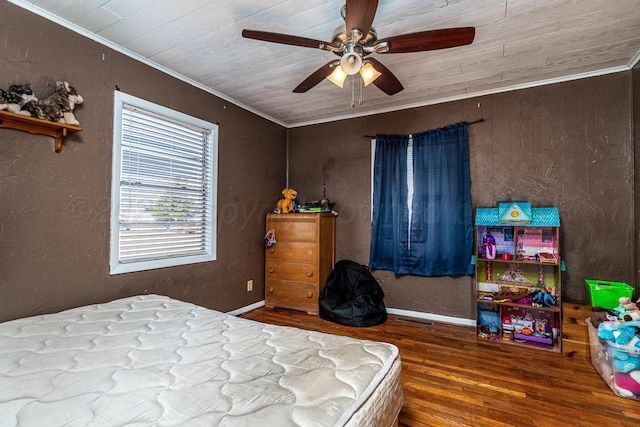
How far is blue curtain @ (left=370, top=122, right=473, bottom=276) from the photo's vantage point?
3223mm

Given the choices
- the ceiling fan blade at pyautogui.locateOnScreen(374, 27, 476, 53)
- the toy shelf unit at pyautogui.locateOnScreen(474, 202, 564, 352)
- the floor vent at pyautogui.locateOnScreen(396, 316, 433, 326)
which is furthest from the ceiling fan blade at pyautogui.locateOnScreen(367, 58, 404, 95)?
the floor vent at pyautogui.locateOnScreen(396, 316, 433, 326)

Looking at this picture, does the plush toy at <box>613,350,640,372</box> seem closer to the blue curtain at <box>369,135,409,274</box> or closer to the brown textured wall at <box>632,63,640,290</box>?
the brown textured wall at <box>632,63,640,290</box>

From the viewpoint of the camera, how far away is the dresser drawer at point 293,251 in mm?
3566

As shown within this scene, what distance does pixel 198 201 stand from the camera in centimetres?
309

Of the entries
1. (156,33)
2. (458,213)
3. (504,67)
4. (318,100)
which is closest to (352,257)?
(458,213)

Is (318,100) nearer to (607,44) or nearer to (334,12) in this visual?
(334,12)

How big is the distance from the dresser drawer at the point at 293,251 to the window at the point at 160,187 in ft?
2.67

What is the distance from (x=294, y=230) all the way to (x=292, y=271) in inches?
19.7

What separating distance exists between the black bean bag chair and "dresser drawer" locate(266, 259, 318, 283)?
0.24 metres

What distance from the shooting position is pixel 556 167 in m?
2.89

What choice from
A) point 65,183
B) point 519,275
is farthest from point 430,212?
point 65,183

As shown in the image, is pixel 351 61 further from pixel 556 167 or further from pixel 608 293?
pixel 608 293

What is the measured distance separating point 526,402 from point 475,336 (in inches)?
43.1

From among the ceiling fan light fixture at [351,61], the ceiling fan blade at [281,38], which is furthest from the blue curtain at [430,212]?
the ceiling fan blade at [281,38]
